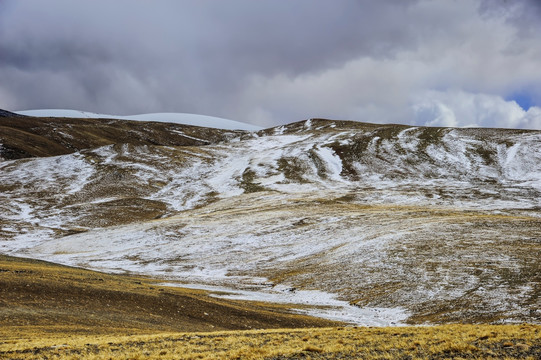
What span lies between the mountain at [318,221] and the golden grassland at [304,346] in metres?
13.7

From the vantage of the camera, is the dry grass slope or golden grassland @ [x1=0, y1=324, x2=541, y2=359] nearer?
golden grassland @ [x1=0, y1=324, x2=541, y2=359]

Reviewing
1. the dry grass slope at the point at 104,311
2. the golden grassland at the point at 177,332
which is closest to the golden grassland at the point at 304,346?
the golden grassland at the point at 177,332

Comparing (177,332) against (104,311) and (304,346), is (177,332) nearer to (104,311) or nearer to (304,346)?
(104,311)

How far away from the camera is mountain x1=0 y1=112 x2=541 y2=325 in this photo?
37.7 metres

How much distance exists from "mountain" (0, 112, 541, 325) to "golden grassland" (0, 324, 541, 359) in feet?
45.1

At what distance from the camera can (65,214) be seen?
9256 centimetres

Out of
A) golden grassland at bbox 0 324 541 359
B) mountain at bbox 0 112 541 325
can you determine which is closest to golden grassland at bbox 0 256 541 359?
golden grassland at bbox 0 324 541 359

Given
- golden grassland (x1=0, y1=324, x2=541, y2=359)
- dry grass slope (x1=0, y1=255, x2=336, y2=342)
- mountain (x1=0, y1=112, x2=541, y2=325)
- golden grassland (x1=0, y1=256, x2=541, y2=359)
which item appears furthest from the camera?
mountain (x1=0, y1=112, x2=541, y2=325)

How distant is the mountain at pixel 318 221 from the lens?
124ft

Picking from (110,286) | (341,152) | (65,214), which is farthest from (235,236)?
(341,152)

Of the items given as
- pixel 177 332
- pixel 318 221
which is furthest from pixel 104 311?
pixel 318 221

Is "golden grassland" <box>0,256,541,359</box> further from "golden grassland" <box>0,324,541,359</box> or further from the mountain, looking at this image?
the mountain

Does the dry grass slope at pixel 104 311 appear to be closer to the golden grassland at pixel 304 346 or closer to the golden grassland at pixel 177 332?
the golden grassland at pixel 177 332

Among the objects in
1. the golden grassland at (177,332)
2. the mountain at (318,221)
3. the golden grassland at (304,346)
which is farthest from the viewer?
the mountain at (318,221)
